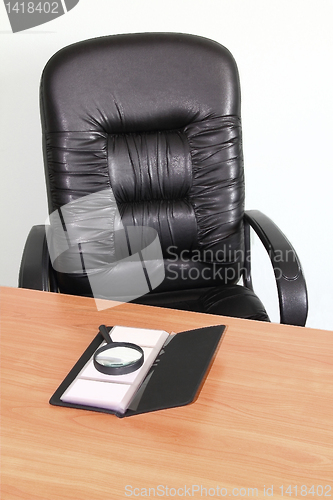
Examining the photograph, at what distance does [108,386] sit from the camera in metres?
0.89

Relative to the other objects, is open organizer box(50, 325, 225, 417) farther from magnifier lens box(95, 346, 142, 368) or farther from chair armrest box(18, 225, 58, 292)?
chair armrest box(18, 225, 58, 292)

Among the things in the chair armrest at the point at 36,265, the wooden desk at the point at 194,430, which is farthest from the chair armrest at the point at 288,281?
the chair armrest at the point at 36,265

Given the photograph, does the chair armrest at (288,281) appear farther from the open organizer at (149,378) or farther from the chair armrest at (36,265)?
the chair armrest at (36,265)

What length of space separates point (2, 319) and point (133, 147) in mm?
623

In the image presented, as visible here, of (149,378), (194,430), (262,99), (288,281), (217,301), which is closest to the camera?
(194,430)

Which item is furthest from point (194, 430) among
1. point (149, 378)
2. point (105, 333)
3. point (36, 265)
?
point (36, 265)

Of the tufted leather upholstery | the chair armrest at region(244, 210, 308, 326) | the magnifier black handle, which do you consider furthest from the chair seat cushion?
the magnifier black handle

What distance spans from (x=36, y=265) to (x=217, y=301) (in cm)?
51

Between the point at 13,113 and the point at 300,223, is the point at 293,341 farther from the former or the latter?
the point at 13,113

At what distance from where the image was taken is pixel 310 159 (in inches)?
79.5

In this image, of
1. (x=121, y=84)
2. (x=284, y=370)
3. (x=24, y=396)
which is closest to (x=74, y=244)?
(x=121, y=84)

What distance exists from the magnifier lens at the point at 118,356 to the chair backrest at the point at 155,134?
2.08 ft

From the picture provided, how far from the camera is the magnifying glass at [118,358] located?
91 centimetres

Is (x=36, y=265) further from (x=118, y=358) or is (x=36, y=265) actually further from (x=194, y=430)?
(x=194, y=430)
